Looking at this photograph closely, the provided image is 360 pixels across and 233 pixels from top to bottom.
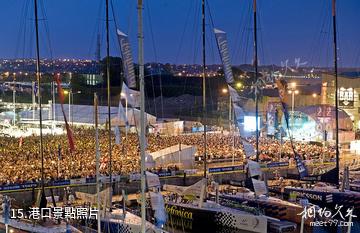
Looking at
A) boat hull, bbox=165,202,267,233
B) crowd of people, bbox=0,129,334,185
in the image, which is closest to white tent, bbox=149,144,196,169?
crowd of people, bbox=0,129,334,185

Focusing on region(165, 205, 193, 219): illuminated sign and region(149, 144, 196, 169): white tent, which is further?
region(149, 144, 196, 169): white tent

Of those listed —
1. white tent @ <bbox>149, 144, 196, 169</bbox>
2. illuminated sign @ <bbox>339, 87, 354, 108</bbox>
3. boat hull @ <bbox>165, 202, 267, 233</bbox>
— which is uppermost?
illuminated sign @ <bbox>339, 87, 354, 108</bbox>

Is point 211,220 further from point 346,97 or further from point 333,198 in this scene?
point 346,97

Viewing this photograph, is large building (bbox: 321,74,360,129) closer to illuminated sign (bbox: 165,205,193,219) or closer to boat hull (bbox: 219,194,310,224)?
boat hull (bbox: 219,194,310,224)

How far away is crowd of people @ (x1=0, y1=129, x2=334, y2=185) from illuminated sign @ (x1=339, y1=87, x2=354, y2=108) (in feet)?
34.0

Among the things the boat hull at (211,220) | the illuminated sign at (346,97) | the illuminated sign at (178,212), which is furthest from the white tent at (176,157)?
the illuminated sign at (346,97)

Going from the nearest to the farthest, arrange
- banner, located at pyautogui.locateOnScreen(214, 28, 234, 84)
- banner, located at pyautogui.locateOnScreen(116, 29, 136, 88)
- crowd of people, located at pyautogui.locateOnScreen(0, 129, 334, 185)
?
banner, located at pyautogui.locateOnScreen(116, 29, 136, 88) → banner, located at pyautogui.locateOnScreen(214, 28, 234, 84) → crowd of people, located at pyautogui.locateOnScreen(0, 129, 334, 185)

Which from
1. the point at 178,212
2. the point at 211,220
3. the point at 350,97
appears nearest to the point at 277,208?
the point at 211,220

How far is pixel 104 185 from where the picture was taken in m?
29.6

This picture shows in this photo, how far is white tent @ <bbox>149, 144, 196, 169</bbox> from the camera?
119 ft

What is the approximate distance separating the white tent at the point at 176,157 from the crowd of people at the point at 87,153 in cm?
133

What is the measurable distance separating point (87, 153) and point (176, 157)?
618 centimetres

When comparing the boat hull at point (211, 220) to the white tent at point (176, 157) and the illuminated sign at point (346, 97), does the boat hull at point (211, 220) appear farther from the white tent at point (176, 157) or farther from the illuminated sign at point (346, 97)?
the illuminated sign at point (346, 97)

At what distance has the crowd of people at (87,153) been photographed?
32.0 meters
